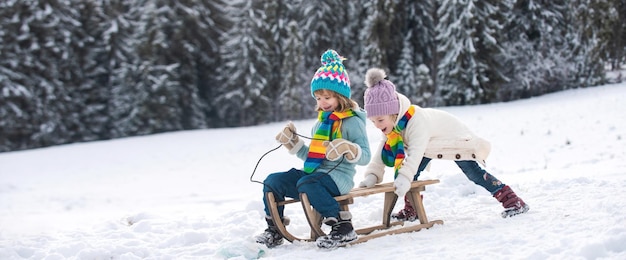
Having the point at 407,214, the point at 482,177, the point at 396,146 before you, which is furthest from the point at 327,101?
the point at 482,177

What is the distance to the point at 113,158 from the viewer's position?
17.6m

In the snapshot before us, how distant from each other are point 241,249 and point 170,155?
14113mm

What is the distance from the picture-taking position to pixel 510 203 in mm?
4723

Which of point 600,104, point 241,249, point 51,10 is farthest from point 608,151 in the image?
point 51,10

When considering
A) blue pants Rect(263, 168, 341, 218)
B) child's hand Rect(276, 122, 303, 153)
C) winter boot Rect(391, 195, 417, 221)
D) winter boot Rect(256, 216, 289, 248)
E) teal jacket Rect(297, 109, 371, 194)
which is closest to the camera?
blue pants Rect(263, 168, 341, 218)

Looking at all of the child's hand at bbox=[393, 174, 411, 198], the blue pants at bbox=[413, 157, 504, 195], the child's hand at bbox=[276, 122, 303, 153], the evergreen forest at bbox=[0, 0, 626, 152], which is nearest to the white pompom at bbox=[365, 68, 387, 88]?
the child's hand at bbox=[276, 122, 303, 153]

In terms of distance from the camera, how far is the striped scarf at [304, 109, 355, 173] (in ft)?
14.4

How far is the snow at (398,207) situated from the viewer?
385 cm

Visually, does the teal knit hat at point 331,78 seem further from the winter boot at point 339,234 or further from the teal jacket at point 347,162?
the winter boot at point 339,234

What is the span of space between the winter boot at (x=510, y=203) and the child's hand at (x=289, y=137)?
74.4 inches

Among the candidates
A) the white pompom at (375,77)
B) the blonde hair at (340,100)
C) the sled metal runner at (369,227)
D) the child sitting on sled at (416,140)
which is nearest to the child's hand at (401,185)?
the child sitting on sled at (416,140)

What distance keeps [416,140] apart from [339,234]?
1016mm

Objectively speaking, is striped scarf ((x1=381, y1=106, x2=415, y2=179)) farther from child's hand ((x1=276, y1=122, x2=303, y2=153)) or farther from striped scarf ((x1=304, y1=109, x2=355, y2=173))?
child's hand ((x1=276, y1=122, x2=303, y2=153))

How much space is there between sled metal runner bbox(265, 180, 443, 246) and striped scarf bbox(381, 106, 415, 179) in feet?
0.75
